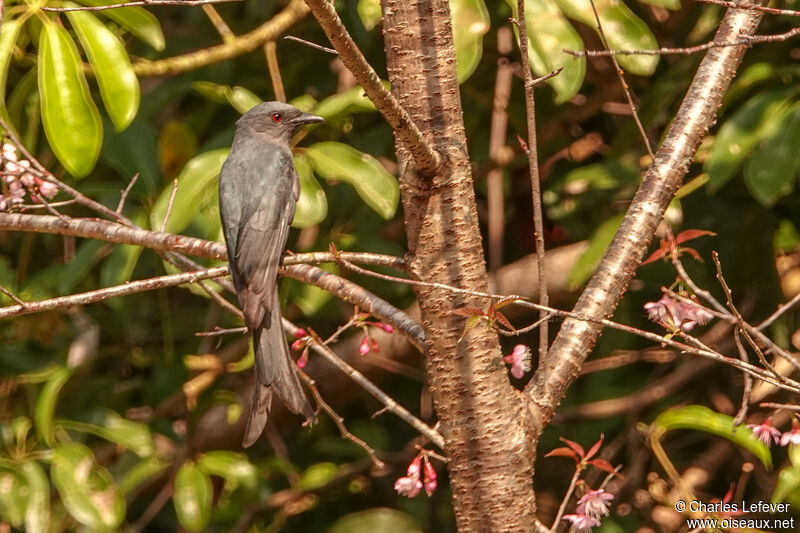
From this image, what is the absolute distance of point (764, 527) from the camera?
13.1 ft

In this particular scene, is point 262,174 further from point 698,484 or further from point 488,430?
point 698,484

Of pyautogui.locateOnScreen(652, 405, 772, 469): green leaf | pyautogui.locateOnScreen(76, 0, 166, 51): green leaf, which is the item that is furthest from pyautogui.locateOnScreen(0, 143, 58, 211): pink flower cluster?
pyautogui.locateOnScreen(652, 405, 772, 469): green leaf

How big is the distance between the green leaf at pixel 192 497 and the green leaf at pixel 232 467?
0.14 ft

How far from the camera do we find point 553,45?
330 centimetres

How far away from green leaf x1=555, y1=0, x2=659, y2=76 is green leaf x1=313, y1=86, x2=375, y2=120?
751 millimetres

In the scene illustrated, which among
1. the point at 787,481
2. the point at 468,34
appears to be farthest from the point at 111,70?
the point at 787,481

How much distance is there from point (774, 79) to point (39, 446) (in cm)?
328

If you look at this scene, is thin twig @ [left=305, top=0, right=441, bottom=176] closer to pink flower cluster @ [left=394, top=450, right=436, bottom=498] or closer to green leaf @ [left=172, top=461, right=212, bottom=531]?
pink flower cluster @ [left=394, top=450, right=436, bottom=498]

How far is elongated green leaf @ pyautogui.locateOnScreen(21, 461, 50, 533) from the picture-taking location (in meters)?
3.89

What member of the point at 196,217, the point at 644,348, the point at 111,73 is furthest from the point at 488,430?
the point at 644,348

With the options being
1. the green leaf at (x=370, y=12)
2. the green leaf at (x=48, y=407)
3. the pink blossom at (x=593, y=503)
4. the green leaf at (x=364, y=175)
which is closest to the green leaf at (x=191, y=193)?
the green leaf at (x=364, y=175)

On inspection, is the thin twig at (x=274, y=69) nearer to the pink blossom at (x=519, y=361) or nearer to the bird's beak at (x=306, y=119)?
the bird's beak at (x=306, y=119)

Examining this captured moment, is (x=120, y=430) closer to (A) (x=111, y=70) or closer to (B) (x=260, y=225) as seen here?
(B) (x=260, y=225)

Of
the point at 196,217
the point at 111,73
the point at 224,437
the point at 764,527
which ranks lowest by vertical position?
the point at 764,527
